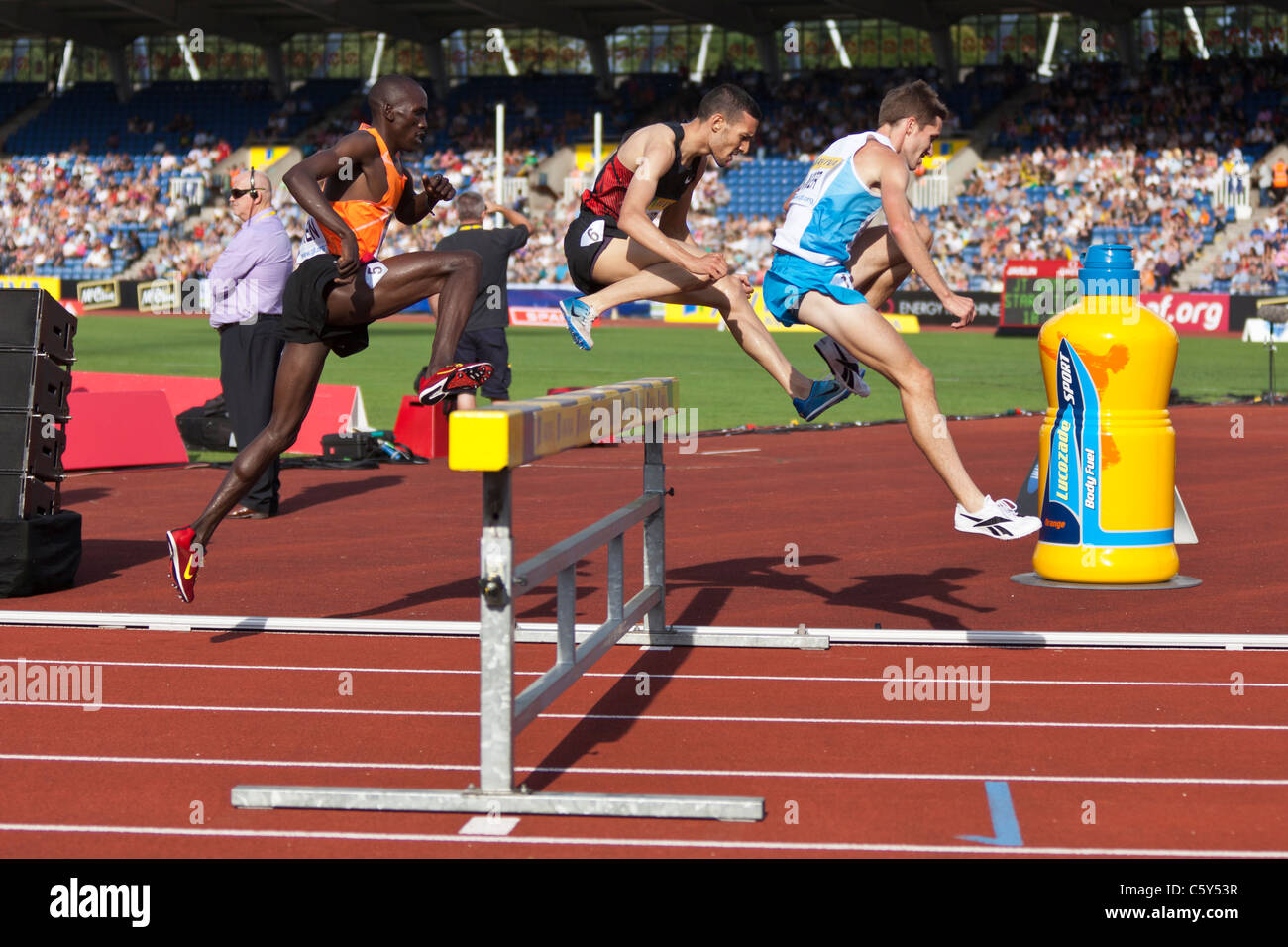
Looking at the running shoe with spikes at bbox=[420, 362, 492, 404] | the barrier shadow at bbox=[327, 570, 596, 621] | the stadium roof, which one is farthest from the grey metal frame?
the stadium roof

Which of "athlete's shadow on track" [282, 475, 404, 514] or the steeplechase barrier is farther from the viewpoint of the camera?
"athlete's shadow on track" [282, 475, 404, 514]

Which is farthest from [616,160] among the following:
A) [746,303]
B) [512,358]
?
[512,358]

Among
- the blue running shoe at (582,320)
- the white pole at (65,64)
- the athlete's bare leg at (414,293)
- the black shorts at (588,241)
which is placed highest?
the white pole at (65,64)

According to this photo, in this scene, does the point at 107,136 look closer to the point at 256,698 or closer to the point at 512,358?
the point at 512,358

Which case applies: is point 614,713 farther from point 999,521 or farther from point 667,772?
point 999,521

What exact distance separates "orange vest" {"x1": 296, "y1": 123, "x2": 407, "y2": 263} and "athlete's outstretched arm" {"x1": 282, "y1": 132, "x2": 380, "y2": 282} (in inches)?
3.7

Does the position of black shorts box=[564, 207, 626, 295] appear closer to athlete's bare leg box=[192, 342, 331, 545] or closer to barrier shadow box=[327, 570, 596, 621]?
athlete's bare leg box=[192, 342, 331, 545]

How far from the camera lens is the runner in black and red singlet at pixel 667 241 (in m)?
7.39

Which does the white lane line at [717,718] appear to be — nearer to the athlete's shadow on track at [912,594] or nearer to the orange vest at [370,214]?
the athlete's shadow on track at [912,594]

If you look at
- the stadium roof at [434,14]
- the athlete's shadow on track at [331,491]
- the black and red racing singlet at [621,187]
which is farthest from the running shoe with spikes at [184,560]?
the stadium roof at [434,14]

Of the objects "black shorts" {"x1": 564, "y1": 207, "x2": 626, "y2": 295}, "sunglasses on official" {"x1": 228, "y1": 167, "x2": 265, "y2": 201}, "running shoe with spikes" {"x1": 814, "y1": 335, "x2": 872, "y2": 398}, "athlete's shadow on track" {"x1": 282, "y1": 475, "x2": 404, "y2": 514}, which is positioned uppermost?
"sunglasses on official" {"x1": 228, "y1": 167, "x2": 265, "y2": 201}

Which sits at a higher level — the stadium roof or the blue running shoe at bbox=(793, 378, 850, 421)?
the stadium roof

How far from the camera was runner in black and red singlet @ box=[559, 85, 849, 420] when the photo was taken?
7387 mm

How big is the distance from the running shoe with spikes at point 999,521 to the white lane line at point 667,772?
65.7 inches
